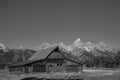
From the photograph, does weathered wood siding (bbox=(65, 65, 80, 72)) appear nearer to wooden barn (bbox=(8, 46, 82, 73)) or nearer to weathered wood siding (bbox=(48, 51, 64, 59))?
wooden barn (bbox=(8, 46, 82, 73))

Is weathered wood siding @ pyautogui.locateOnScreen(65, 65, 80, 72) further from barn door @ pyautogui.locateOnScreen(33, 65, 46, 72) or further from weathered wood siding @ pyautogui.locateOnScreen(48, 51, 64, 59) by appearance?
barn door @ pyautogui.locateOnScreen(33, 65, 46, 72)

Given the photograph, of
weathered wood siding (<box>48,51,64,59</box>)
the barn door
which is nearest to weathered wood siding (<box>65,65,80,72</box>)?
weathered wood siding (<box>48,51,64,59</box>)

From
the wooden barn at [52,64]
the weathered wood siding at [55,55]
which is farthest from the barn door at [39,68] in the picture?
the weathered wood siding at [55,55]

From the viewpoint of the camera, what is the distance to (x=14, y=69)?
62344mm

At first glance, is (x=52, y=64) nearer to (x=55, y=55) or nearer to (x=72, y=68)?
(x=55, y=55)

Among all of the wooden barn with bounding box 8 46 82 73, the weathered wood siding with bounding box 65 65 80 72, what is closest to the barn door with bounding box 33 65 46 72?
the wooden barn with bounding box 8 46 82 73

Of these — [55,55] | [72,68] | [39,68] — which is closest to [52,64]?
[55,55]

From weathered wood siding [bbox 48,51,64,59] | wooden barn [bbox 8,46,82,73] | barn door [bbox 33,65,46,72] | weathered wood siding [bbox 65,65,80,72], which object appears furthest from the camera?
weathered wood siding [bbox 65,65,80,72]

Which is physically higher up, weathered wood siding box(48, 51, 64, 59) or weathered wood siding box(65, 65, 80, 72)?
weathered wood siding box(48, 51, 64, 59)

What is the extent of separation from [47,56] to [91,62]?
329 ft

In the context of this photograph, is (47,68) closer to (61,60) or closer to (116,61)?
(61,60)

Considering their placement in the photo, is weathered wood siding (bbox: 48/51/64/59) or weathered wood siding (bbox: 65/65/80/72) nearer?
weathered wood siding (bbox: 48/51/64/59)

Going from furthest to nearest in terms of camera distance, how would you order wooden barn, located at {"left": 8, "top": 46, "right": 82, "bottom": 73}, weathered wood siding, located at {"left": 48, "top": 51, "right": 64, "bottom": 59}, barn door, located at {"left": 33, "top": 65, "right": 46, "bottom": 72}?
weathered wood siding, located at {"left": 48, "top": 51, "right": 64, "bottom": 59} → wooden barn, located at {"left": 8, "top": 46, "right": 82, "bottom": 73} → barn door, located at {"left": 33, "top": 65, "right": 46, "bottom": 72}

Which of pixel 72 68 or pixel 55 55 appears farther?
pixel 72 68
